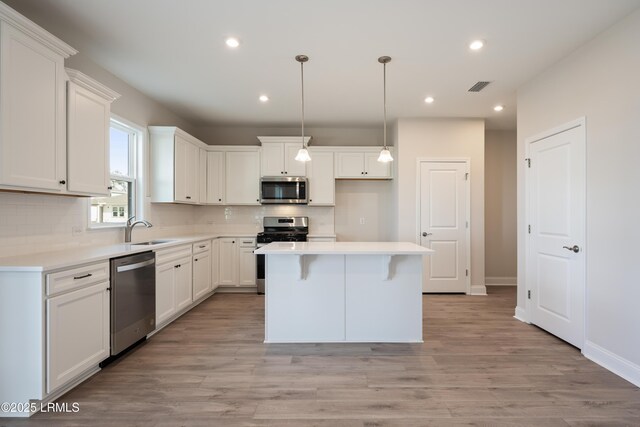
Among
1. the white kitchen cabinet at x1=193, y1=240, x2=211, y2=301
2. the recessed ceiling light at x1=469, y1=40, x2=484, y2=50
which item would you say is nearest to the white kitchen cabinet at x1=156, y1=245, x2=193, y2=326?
the white kitchen cabinet at x1=193, y1=240, x2=211, y2=301

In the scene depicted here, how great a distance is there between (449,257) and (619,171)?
2513 millimetres

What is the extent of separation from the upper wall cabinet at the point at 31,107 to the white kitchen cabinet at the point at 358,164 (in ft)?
11.7

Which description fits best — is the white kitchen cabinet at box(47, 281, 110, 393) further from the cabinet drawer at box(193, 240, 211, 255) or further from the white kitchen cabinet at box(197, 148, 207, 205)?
the white kitchen cabinet at box(197, 148, 207, 205)

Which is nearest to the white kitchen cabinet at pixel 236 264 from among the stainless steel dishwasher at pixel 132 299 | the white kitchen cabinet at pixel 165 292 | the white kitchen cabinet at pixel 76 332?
the white kitchen cabinet at pixel 165 292

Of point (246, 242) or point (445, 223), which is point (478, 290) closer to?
point (445, 223)

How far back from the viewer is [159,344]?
2.86 m

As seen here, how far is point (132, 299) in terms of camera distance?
2623 mm

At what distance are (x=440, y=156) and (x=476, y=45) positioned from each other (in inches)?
83.5

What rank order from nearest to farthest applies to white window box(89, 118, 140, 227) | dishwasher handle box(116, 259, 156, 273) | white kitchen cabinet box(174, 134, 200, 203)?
dishwasher handle box(116, 259, 156, 273)
white window box(89, 118, 140, 227)
white kitchen cabinet box(174, 134, 200, 203)

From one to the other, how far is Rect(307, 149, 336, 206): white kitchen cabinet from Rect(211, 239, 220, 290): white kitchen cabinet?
165 cm

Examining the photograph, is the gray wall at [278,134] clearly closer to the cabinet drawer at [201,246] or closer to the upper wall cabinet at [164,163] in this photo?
the upper wall cabinet at [164,163]

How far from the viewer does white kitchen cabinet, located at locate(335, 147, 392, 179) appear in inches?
196

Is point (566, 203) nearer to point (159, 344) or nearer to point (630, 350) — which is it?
point (630, 350)

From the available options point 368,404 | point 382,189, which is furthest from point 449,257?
point 368,404
